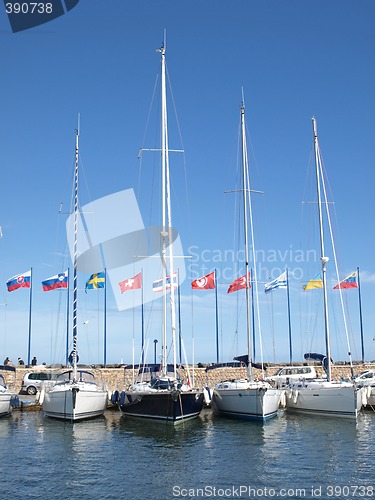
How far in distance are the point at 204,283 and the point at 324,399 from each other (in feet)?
48.1

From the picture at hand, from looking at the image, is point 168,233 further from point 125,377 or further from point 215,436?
point 125,377

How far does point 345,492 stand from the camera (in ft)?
61.2

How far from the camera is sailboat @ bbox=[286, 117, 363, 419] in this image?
34.0m

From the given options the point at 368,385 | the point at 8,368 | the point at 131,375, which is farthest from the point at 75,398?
the point at 368,385

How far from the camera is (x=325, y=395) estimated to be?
1383 inches

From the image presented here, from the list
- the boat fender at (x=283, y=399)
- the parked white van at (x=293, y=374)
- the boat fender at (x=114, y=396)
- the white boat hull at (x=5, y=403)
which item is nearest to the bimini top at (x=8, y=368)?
the white boat hull at (x=5, y=403)

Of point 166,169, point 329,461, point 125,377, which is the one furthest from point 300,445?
point 125,377

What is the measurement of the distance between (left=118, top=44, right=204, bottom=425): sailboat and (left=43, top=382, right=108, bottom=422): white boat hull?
161 cm

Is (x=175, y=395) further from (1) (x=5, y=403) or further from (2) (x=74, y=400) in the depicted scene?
(1) (x=5, y=403)

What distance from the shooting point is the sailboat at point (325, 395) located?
34000 mm

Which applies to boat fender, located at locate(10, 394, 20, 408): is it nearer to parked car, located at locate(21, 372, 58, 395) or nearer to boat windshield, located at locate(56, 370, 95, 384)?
boat windshield, located at locate(56, 370, 95, 384)

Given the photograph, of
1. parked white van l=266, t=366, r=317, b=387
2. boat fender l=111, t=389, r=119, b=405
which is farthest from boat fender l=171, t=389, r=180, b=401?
parked white van l=266, t=366, r=317, b=387

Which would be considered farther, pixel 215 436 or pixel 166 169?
pixel 166 169

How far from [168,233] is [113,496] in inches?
778
